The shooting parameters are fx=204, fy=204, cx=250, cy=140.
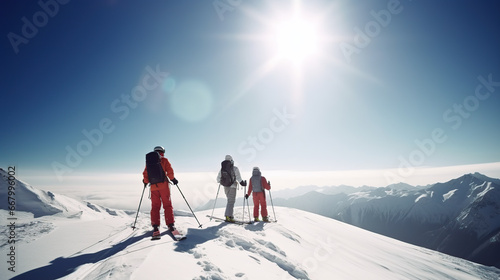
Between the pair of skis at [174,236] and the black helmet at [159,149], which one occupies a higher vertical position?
the black helmet at [159,149]

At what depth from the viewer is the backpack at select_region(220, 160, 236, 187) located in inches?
432

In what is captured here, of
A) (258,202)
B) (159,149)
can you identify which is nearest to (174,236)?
(159,149)

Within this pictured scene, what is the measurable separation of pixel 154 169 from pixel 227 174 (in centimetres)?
420

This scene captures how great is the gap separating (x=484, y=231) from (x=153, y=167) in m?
313

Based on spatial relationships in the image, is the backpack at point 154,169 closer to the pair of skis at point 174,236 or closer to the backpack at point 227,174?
the pair of skis at point 174,236

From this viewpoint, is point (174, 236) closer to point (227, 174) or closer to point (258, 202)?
point (227, 174)

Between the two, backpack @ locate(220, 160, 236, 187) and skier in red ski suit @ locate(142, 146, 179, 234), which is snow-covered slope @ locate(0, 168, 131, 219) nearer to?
skier in red ski suit @ locate(142, 146, 179, 234)

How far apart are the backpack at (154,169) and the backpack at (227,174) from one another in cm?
387

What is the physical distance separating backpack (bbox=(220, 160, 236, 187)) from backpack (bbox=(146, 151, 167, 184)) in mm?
3868

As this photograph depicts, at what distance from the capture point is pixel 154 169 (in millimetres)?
7594

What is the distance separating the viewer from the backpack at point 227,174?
432 inches

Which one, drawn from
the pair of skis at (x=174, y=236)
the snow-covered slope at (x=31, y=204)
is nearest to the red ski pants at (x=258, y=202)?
the pair of skis at (x=174, y=236)

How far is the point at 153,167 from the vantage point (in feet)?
25.0

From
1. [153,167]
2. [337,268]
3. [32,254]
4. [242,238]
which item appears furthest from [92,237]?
[337,268]
